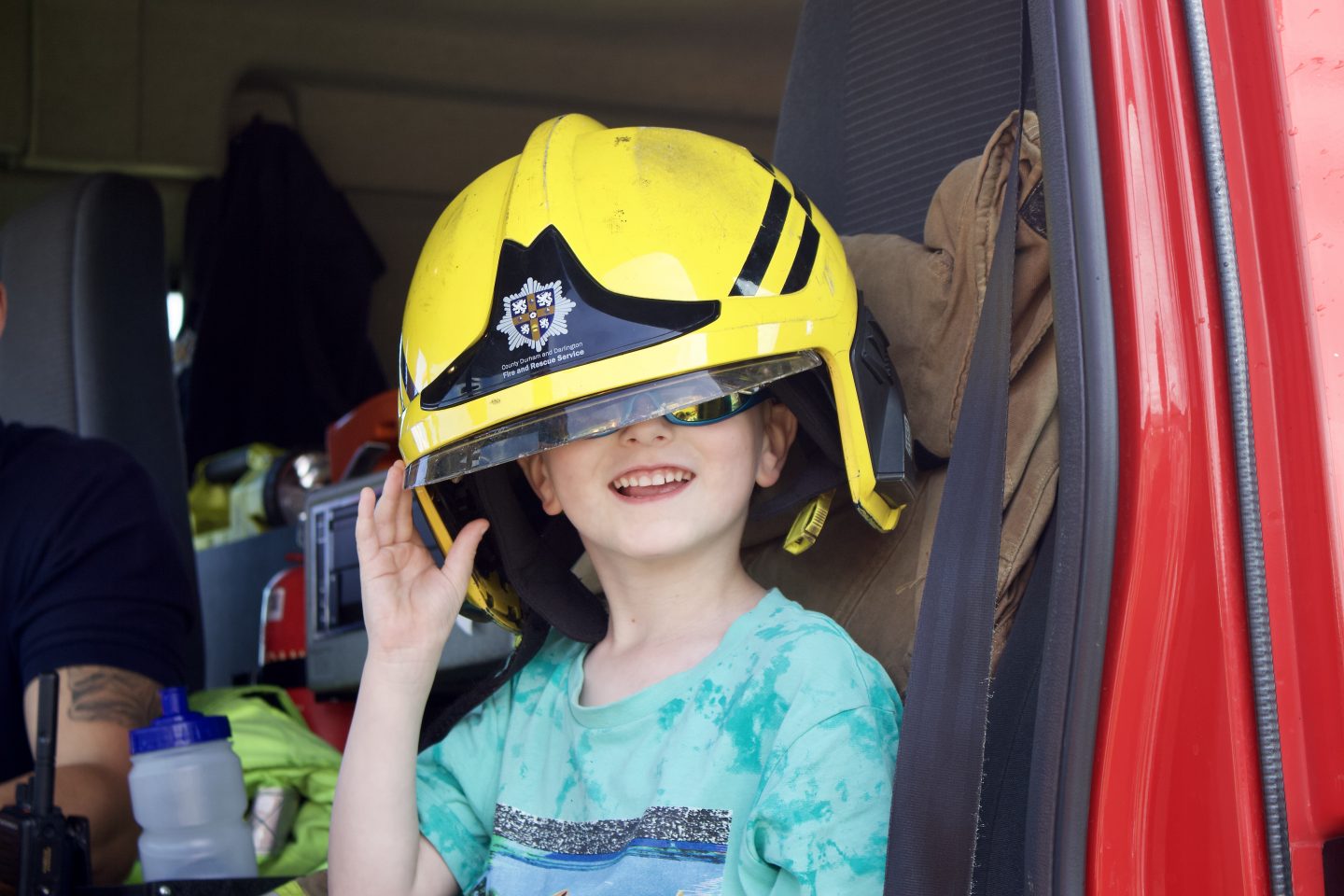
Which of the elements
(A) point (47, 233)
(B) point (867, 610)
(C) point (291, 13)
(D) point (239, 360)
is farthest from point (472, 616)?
(D) point (239, 360)

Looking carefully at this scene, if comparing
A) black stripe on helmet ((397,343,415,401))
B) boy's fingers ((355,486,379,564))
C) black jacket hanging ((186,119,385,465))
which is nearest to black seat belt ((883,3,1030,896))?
black stripe on helmet ((397,343,415,401))

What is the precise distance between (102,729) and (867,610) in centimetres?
112

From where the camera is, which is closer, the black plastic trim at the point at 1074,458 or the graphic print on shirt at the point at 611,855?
the black plastic trim at the point at 1074,458

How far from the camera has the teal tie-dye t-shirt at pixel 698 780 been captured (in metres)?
1.27

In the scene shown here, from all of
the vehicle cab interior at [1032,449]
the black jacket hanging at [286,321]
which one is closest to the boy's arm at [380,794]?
the vehicle cab interior at [1032,449]

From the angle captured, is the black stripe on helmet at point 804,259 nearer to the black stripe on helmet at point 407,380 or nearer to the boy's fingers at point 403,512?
the black stripe on helmet at point 407,380

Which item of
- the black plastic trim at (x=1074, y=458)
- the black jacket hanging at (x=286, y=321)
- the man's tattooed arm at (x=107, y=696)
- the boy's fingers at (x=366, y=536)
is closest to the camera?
the black plastic trim at (x=1074, y=458)

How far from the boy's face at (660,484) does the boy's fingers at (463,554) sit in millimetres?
140

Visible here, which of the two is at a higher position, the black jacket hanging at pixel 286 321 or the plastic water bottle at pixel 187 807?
the black jacket hanging at pixel 286 321

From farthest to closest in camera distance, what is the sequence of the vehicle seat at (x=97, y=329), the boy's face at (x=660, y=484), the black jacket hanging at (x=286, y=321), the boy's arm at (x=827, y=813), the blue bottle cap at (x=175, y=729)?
the black jacket hanging at (x=286, y=321)
the vehicle seat at (x=97, y=329)
the blue bottle cap at (x=175, y=729)
the boy's face at (x=660, y=484)
the boy's arm at (x=827, y=813)

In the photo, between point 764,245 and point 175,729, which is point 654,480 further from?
point 175,729

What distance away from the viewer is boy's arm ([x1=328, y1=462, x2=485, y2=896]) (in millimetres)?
1524

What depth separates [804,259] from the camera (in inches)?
58.0

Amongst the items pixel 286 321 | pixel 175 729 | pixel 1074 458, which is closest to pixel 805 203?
pixel 1074 458
